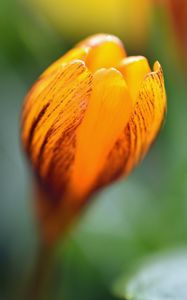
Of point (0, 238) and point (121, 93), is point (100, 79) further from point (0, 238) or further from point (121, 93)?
point (0, 238)

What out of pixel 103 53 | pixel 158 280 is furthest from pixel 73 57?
pixel 158 280

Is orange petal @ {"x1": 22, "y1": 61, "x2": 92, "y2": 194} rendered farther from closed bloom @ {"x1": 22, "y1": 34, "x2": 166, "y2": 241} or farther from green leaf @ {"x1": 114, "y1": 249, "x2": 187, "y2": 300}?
green leaf @ {"x1": 114, "y1": 249, "x2": 187, "y2": 300}

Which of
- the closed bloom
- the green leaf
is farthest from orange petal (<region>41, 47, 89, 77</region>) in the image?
the green leaf

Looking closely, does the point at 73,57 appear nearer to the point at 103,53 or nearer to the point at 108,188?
the point at 103,53

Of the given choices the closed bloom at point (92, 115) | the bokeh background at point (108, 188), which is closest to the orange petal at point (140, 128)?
the closed bloom at point (92, 115)

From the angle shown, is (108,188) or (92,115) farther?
(108,188)

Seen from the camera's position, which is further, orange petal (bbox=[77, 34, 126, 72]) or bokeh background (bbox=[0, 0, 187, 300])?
bokeh background (bbox=[0, 0, 187, 300])

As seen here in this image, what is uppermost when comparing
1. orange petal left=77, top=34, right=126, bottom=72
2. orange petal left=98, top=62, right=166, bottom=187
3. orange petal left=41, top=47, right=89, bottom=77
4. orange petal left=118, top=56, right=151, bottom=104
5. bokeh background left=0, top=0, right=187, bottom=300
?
orange petal left=41, top=47, right=89, bottom=77

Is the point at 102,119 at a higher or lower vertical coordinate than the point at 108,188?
higher
